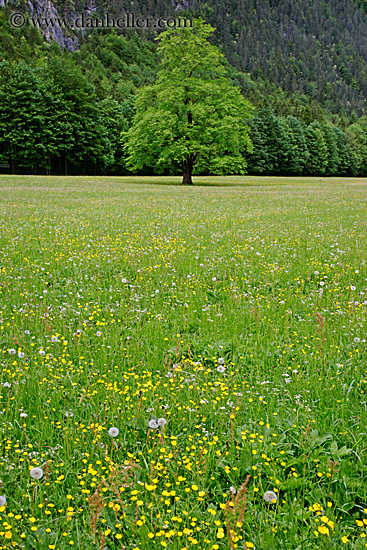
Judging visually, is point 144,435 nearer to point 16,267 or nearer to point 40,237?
point 16,267

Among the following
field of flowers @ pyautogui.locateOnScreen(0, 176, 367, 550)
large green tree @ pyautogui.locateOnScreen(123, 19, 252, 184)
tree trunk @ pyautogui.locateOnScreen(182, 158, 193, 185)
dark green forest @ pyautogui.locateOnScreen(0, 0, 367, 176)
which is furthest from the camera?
A: dark green forest @ pyautogui.locateOnScreen(0, 0, 367, 176)

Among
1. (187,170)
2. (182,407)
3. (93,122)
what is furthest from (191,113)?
(182,407)

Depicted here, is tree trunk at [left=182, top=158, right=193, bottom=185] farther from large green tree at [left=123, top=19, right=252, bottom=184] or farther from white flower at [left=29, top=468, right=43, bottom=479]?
white flower at [left=29, top=468, right=43, bottom=479]

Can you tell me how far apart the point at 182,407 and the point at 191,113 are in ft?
123

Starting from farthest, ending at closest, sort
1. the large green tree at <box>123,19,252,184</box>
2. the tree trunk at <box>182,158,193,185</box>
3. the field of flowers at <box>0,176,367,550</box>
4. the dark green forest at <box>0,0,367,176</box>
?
the dark green forest at <box>0,0,367,176</box>
the tree trunk at <box>182,158,193,185</box>
the large green tree at <box>123,19,252,184</box>
the field of flowers at <box>0,176,367,550</box>

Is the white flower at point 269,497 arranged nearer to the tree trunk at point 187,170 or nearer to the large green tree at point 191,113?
the large green tree at point 191,113

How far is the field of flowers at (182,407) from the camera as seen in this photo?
2.18 metres

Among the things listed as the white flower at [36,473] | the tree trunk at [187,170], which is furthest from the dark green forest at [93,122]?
the white flower at [36,473]

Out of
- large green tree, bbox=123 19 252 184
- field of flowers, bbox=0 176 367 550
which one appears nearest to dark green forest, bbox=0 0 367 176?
large green tree, bbox=123 19 252 184

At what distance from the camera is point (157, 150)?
38562 millimetres

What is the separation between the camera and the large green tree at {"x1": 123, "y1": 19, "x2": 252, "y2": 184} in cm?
3641

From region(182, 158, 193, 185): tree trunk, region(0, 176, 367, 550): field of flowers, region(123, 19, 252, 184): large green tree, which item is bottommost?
region(0, 176, 367, 550): field of flowers

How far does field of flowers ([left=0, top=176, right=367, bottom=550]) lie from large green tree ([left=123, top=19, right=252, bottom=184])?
3099 cm

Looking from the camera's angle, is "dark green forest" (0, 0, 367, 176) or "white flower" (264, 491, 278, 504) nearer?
"white flower" (264, 491, 278, 504)
